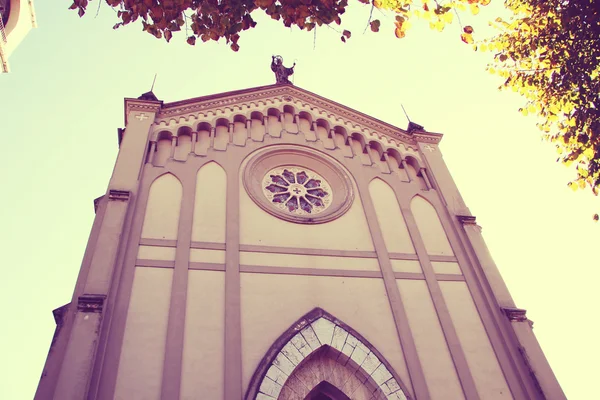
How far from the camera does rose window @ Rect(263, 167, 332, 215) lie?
11.1 m

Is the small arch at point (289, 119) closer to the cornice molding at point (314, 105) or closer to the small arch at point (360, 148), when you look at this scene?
the cornice molding at point (314, 105)

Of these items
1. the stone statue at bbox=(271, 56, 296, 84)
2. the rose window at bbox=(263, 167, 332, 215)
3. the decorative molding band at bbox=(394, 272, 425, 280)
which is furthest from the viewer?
the stone statue at bbox=(271, 56, 296, 84)

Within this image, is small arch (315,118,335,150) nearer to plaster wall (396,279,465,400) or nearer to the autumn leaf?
plaster wall (396,279,465,400)

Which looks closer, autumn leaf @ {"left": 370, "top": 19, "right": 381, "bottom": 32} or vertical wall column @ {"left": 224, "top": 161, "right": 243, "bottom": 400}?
autumn leaf @ {"left": 370, "top": 19, "right": 381, "bottom": 32}

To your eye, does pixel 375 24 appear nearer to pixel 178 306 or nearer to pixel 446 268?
pixel 178 306

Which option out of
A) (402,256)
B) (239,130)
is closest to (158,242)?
(239,130)

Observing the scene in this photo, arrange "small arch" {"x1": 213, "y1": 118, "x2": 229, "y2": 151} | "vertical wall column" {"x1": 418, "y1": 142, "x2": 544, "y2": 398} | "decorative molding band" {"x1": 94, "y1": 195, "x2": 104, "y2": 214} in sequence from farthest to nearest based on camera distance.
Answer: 1. "small arch" {"x1": 213, "y1": 118, "x2": 229, "y2": 151}
2. "decorative molding band" {"x1": 94, "y1": 195, "x2": 104, "y2": 214}
3. "vertical wall column" {"x1": 418, "y1": 142, "x2": 544, "y2": 398}

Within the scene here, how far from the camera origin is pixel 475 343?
904 cm

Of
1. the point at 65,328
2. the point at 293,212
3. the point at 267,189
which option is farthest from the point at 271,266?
the point at 65,328

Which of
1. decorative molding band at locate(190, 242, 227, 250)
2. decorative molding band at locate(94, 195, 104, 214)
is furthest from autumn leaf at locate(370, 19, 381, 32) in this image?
decorative molding band at locate(94, 195, 104, 214)

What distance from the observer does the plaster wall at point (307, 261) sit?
9375mm

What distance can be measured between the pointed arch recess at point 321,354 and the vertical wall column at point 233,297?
31cm

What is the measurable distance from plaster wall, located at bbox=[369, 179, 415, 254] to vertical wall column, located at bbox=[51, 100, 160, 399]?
570cm

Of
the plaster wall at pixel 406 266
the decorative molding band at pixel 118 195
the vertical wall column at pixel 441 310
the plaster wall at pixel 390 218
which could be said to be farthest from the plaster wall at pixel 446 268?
the decorative molding band at pixel 118 195
